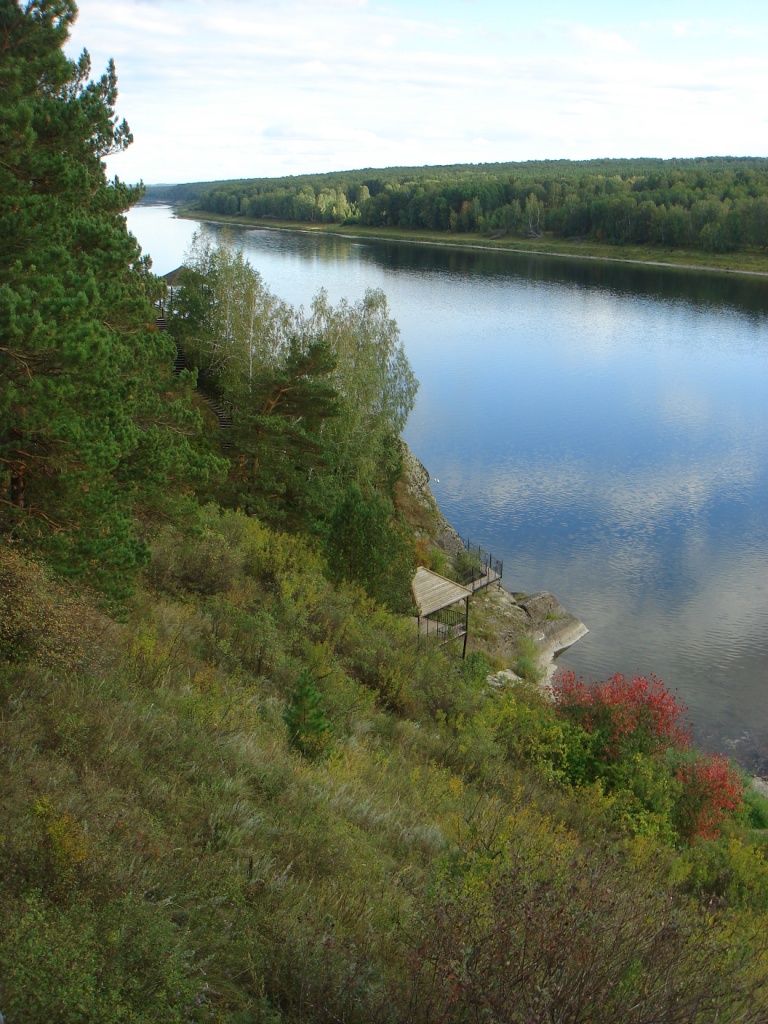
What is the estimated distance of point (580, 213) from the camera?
361 feet

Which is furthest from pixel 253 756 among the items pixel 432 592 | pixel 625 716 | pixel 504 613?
pixel 504 613

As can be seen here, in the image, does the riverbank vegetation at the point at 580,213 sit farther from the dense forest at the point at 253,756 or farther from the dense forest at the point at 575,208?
the dense forest at the point at 253,756

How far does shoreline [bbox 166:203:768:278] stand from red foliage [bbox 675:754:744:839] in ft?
280

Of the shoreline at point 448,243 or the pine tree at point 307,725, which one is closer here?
the pine tree at point 307,725

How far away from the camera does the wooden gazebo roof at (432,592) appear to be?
62.7 feet

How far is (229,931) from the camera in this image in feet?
16.3

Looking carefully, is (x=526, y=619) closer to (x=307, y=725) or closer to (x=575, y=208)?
(x=307, y=725)

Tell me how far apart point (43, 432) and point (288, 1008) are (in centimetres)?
729

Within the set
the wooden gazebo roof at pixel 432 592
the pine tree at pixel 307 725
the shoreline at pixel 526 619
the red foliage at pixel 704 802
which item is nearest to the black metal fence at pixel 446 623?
the wooden gazebo roof at pixel 432 592

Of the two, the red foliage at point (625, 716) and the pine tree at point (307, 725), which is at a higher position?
the pine tree at point (307, 725)

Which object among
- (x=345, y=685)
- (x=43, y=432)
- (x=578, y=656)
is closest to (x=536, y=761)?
(x=345, y=685)

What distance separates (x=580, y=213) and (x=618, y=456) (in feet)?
268

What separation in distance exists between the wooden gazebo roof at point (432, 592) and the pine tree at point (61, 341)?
302 inches

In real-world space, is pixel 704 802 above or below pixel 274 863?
below
